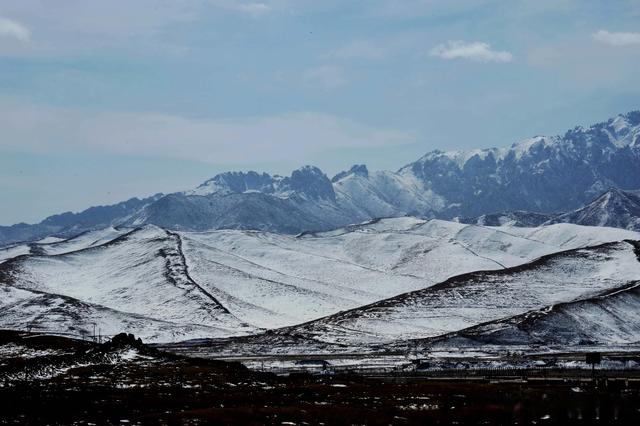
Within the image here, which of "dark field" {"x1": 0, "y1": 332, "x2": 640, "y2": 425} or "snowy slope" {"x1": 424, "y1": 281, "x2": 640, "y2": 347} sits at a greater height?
"dark field" {"x1": 0, "y1": 332, "x2": 640, "y2": 425}

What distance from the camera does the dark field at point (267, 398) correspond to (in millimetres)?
61625

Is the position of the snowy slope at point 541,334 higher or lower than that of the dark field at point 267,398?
lower

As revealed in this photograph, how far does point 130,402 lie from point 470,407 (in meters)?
28.6

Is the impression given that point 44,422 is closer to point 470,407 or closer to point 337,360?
point 470,407

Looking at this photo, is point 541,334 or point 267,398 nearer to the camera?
point 267,398

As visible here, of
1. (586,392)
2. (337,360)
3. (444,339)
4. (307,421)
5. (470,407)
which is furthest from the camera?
(444,339)

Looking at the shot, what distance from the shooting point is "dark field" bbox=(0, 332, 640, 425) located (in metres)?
61.6

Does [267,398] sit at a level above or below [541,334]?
above

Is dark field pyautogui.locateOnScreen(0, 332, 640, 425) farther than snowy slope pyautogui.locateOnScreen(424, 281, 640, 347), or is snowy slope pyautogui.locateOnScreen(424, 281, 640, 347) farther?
snowy slope pyautogui.locateOnScreen(424, 281, 640, 347)

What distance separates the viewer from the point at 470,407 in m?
74.1

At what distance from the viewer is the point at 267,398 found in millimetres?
75000

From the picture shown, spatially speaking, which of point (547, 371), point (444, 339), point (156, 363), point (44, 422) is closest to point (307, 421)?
point (44, 422)

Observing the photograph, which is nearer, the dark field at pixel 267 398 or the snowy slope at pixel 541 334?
the dark field at pixel 267 398

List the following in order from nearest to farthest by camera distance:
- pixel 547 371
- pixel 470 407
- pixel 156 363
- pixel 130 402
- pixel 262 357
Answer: pixel 130 402, pixel 470 407, pixel 156 363, pixel 547 371, pixel 262 357
